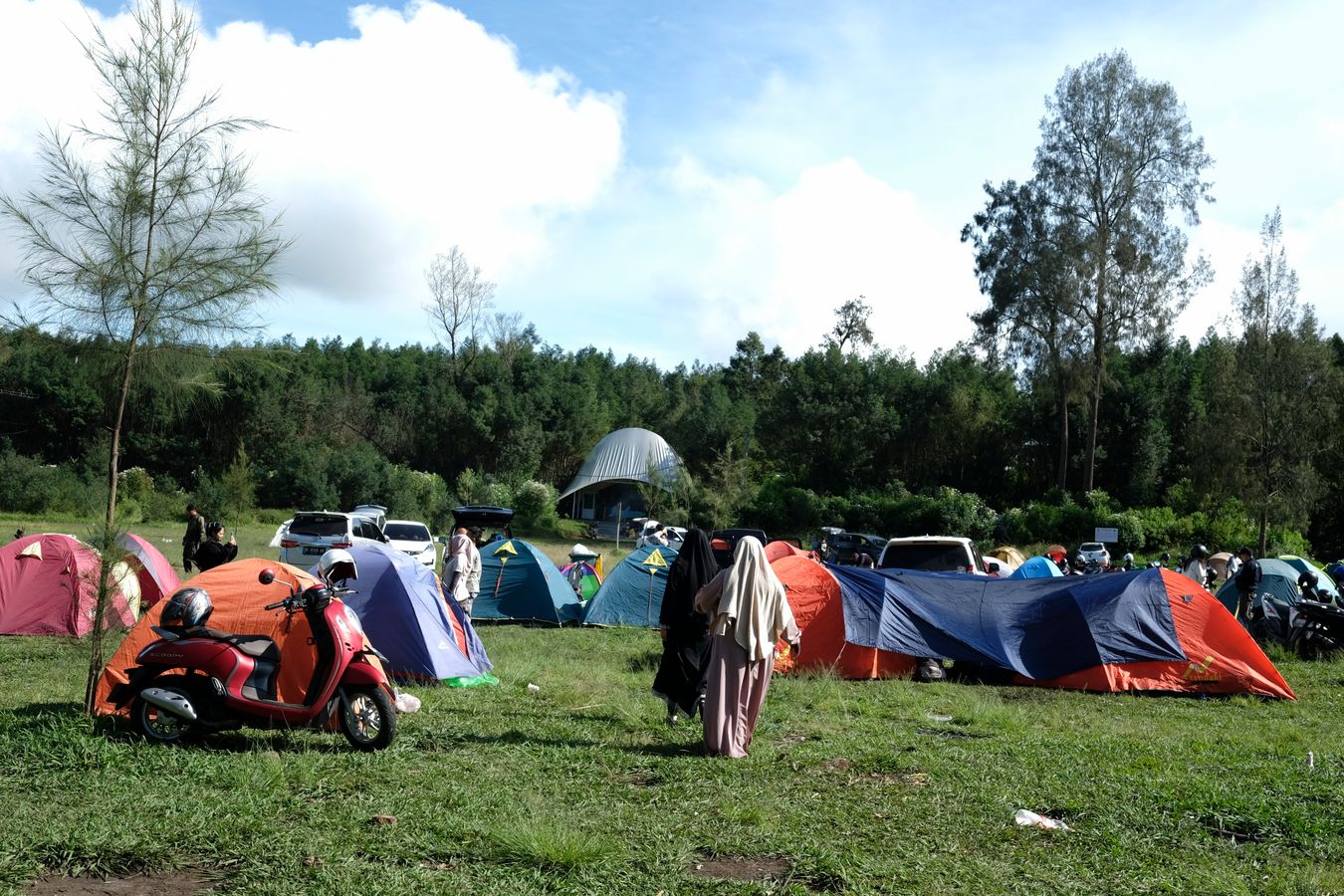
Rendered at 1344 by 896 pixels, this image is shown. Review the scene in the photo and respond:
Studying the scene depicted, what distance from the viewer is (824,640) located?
1201cm

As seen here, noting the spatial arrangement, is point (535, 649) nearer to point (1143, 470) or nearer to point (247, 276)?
point (247, 276)

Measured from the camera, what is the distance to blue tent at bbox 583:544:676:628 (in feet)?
57.1

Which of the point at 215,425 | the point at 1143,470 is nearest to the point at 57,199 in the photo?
the point at 1143,470

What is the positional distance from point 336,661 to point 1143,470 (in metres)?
43.2

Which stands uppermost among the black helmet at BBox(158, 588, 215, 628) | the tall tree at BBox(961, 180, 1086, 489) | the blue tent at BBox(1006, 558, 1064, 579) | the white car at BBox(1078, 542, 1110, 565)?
the tall tree at BBox(961, 180, 1086, 489)

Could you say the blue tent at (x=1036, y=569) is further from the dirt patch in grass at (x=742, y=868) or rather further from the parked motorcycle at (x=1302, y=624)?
the dirt patch in grass at (x=742, y=868)

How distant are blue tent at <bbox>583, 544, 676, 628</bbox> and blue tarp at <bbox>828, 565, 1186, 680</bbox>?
19.3 ft

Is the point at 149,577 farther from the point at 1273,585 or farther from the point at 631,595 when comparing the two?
the point at 1273,585

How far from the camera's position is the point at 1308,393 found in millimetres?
29328

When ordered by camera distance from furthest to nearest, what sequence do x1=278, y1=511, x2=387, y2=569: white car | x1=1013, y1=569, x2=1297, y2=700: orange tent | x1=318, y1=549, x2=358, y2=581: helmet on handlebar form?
x1=278, y1=511, x2=387, y2=569: white car, x1=1013, y1=569, x2=1297, y2=700: orange tent, x1=318, y1=549, x2=358, y2=581: helmet on handlebar

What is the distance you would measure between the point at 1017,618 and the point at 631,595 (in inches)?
286

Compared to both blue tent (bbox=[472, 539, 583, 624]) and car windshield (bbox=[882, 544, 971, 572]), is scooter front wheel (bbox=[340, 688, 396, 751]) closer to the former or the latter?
car windshield (bbox=[882, 544, 971, 572])

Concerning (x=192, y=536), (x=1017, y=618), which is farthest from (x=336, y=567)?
(x=192, y=536)

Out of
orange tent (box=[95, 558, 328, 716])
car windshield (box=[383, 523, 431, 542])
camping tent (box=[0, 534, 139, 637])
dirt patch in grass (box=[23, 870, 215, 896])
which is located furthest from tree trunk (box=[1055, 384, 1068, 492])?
dirt patch in grass (box=[23, 870, 215, 896])
